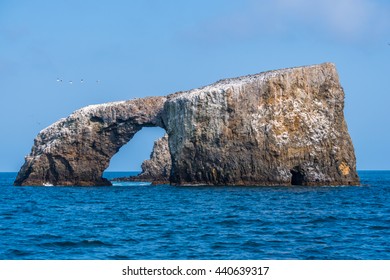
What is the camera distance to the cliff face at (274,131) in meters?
58.6

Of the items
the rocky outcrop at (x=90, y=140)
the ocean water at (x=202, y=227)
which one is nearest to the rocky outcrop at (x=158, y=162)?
the rocky outcrop at (x=90, y=140)

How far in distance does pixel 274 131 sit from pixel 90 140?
19.5m

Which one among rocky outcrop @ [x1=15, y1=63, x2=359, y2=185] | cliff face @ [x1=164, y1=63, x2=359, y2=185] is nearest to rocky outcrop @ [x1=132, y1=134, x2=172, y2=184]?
rocky outcrop @ [x1=15, y1=63, x2=359, y2=185]

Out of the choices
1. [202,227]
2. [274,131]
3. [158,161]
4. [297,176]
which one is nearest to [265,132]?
[274,131]

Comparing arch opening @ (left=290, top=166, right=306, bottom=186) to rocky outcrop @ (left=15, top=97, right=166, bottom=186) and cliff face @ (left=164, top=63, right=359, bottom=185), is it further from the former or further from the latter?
rocky outcrop @ (left=15, top=97, right=166, bottom=186)

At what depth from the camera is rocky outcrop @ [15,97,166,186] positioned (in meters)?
70.6

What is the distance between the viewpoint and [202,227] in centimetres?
3094

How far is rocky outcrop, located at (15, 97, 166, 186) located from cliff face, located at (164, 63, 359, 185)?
951 centimetres

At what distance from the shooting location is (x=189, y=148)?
62188mm

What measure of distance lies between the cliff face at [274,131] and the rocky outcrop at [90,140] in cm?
951

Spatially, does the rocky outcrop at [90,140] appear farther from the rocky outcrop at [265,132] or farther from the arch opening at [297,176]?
the arch opening at [297,176]

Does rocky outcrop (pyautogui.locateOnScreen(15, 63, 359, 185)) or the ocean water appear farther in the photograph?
rocky outcrop (pyautogui.locateOnScreen(15, 63, 359, 185))
